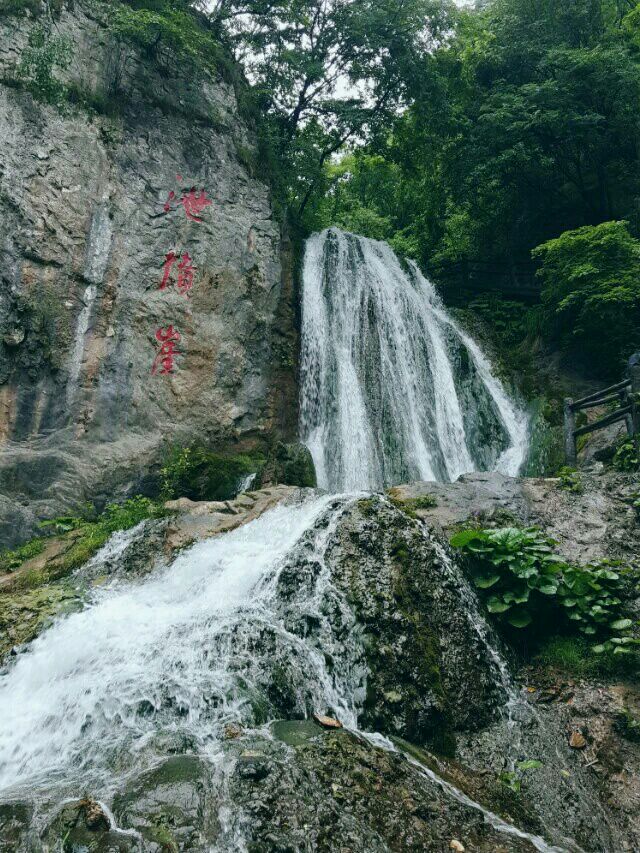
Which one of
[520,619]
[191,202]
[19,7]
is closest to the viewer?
[520,619]

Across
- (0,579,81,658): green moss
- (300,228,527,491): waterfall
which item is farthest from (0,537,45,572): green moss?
(300,228,527,491): waterfall

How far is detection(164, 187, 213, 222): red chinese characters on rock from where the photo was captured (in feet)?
32.2

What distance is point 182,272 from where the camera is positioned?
948cm

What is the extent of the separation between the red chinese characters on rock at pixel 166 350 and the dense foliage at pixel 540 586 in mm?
5879

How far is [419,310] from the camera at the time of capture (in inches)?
495

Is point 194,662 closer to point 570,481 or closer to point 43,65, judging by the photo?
point 570,481

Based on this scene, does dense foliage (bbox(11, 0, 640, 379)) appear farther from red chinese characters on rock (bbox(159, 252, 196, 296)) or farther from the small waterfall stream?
the small waterfall stream

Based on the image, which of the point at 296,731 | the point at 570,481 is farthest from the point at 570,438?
the point at 296,731

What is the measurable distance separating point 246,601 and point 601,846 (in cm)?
270

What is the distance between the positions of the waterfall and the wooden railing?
1774 millimetres

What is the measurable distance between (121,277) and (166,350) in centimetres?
141

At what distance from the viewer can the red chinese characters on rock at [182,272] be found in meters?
9.36

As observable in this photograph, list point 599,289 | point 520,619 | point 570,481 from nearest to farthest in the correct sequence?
point 520,619 < point 570,481 < point 599,289

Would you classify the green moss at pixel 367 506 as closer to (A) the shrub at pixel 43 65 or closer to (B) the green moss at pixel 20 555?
(B) the green moss at pixel 20 555
